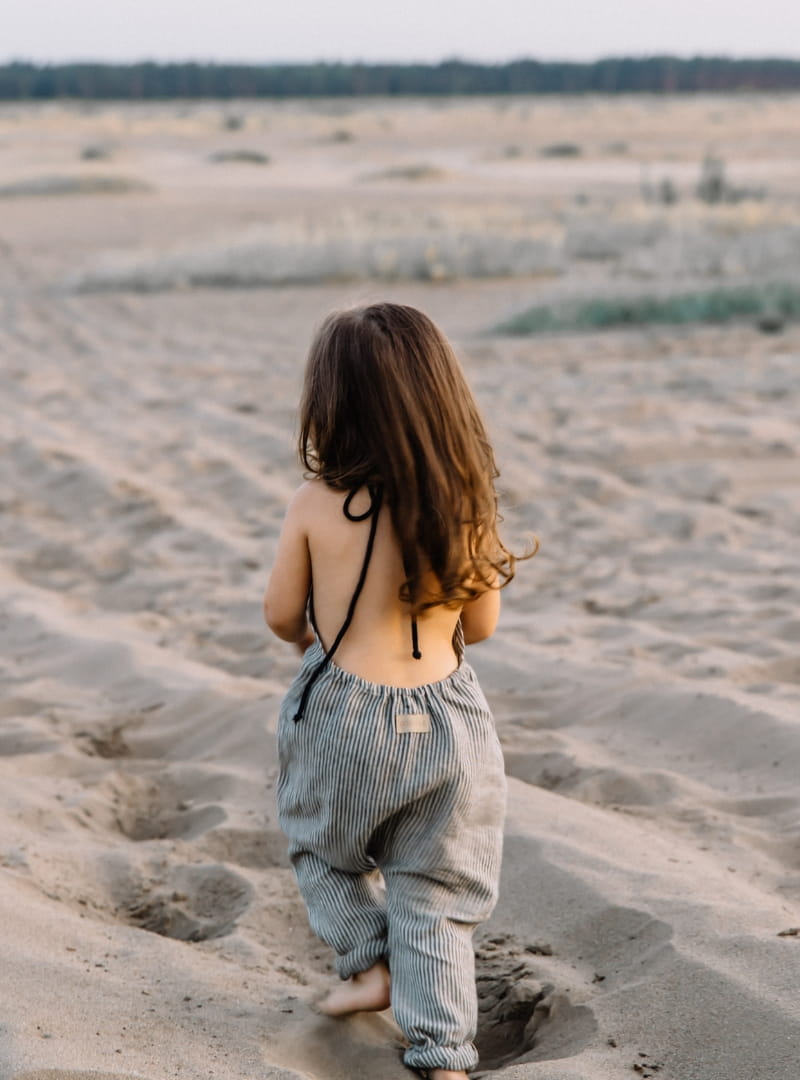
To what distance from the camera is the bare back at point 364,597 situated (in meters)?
2.34

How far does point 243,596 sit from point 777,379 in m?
5.08

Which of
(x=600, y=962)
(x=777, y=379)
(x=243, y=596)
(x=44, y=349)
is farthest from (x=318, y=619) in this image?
(x=44, y=349)

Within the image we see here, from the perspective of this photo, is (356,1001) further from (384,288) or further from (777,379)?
(384,288)

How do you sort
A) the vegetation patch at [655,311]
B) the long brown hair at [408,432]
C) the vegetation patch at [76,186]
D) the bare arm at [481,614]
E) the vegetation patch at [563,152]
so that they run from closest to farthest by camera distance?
1. the long brown hair at [408,432]
2. the bare arm at [481,614]
3. the vegetation patch at [655,311]
4. the vegetation patch at [76,186]
5. the vegetation patch at [563,152]

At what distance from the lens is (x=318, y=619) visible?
2420 mm

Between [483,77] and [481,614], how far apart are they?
108046mm

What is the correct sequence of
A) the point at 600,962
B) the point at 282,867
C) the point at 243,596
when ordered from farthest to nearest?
the point at 243,596, the point at 282,867, the point at 600,962

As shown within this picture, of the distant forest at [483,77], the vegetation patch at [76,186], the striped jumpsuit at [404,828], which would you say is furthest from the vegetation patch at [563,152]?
the distant forest at [483,77]

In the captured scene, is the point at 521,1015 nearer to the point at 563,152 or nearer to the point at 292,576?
the point at 292,576

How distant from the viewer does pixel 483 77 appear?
104 m

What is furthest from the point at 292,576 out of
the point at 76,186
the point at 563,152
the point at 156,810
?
the point at 563,152

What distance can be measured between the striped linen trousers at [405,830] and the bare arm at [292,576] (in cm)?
9

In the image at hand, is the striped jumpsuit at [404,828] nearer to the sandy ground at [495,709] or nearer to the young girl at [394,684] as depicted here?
the young girl at [394,684]

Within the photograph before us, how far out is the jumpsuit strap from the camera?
7.54 ft
